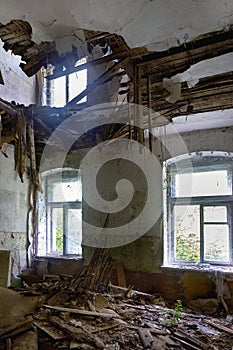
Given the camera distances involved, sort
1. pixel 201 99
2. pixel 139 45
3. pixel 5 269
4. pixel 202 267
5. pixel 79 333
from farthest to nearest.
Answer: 1. pixel 202 267
2. pixel 5 269
3. pixel 201 99
4. pixel 79 333
5. pixel 139 45

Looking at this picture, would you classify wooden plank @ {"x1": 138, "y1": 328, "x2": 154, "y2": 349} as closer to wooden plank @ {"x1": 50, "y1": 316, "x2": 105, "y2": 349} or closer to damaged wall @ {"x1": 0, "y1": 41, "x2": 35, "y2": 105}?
wooden plank @ {"x1": 50, "y1": 316, "x2": 105, "y2": 349}

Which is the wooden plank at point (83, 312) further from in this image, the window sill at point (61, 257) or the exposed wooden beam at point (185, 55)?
the exposed wooden beam at point (185, 55)

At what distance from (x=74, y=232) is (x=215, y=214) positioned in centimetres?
273

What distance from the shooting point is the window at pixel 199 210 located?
513cm

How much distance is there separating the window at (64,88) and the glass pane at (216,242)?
3.52 m

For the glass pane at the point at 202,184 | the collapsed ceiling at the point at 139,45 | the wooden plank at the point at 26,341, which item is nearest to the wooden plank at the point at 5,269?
the wooden plank at the point at 26,341

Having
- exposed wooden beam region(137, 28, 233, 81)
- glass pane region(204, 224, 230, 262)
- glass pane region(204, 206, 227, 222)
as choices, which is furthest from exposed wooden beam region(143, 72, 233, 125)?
glass pane region(204, 224, 230, 262)

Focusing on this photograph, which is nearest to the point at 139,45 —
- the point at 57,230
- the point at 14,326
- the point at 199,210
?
the point at 14,326

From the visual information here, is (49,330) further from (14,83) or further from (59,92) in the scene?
(59,92)

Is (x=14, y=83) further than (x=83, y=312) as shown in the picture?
Yes

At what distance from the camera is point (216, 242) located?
16.9 ft

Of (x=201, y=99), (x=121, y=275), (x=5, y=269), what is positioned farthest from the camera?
(x=121, y=275)

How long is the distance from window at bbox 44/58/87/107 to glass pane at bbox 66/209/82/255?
85.4 inches

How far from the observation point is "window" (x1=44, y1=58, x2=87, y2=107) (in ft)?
20.7
